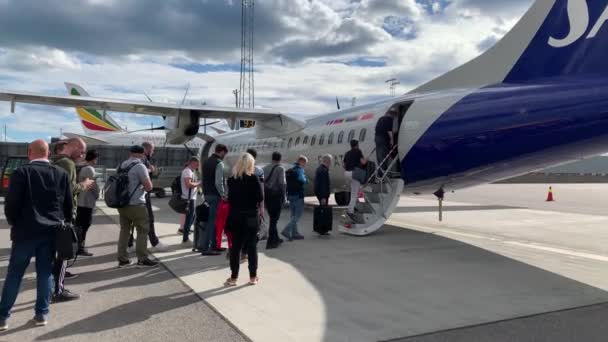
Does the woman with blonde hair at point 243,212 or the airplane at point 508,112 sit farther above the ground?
the airplane at point 508,112

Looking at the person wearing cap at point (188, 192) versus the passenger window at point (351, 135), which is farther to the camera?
the passenger window at point (351, 135)

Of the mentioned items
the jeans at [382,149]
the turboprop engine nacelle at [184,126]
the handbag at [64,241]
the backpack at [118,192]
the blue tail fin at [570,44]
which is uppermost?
the blue tail fin at [570,44]

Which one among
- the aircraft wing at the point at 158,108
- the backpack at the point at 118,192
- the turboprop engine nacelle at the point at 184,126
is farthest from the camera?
the turboprop engine nacelle at the point at 184,126

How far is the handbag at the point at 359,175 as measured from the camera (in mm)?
10031

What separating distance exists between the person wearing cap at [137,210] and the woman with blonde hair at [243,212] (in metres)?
1.42

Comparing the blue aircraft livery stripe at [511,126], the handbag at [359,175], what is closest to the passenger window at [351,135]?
the handbag at [359,175]

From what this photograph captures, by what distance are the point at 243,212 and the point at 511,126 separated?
14.9ft

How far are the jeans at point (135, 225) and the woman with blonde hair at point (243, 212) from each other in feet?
5.23

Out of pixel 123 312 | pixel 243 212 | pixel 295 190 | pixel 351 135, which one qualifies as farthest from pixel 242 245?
pixel 351 135

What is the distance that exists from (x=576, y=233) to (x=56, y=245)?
35.0 ft

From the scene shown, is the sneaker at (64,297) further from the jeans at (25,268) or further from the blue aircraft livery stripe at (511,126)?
the blue aircraft livery stripe at (511,126)

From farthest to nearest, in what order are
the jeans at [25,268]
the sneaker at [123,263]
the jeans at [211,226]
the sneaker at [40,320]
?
the jeans at [211,226], the sneaker at [123,263], the sneaker at [40,320], the jeans at [25,268]

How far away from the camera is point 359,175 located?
10039 millimetres

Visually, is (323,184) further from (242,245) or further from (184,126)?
(184,126)
